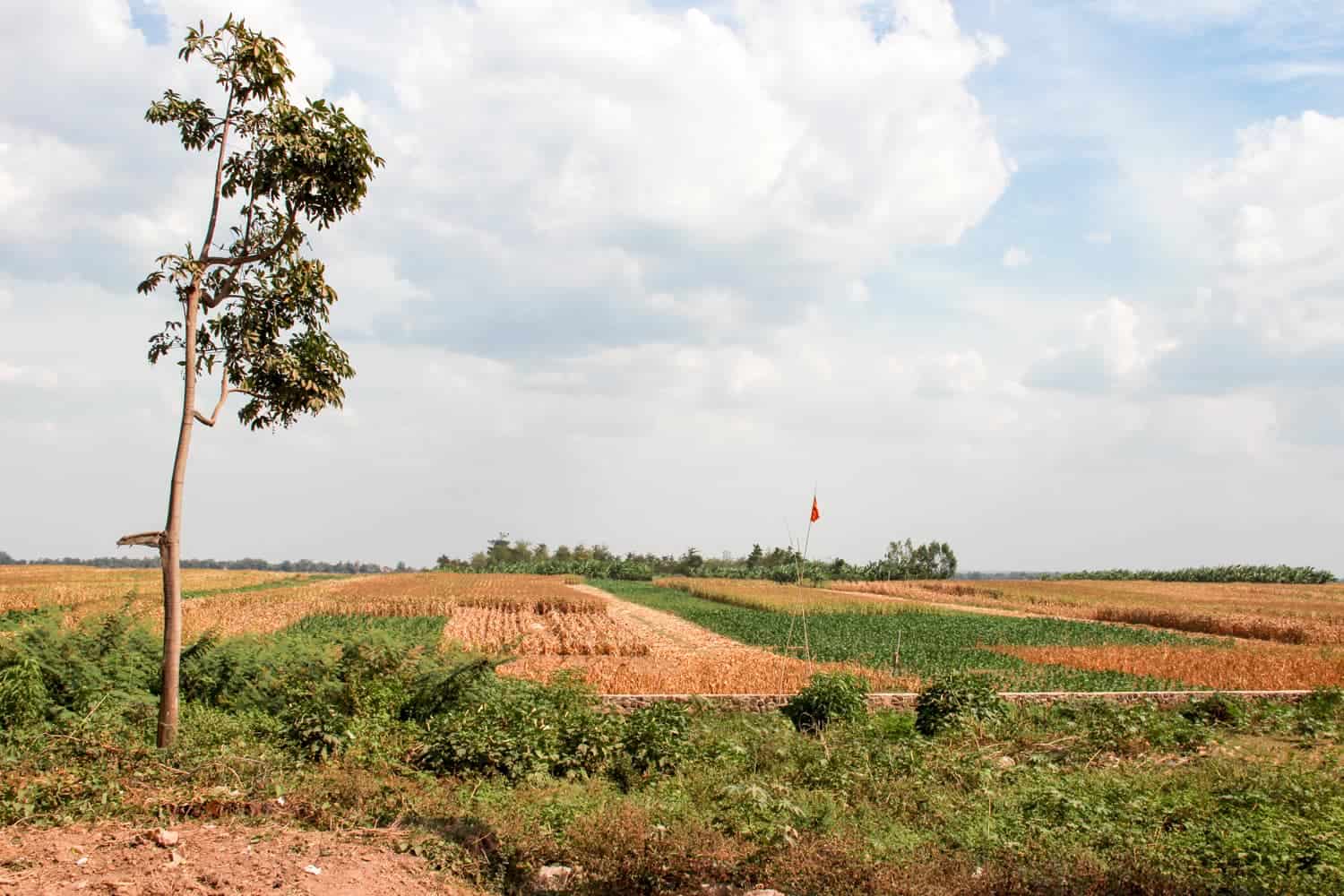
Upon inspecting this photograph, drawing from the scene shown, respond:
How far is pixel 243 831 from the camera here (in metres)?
6.68

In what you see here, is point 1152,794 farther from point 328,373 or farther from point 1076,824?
point 328,373

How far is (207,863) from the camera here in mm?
6023

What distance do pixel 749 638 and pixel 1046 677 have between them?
12562mm

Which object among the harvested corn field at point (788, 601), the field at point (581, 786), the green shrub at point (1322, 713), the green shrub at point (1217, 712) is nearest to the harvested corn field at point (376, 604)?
the harvested corn field at point (788, 601)

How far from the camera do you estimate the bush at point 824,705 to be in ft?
40.7

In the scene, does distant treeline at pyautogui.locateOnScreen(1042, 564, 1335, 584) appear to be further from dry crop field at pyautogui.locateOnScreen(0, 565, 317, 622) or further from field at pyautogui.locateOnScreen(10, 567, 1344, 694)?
dry crop field at pyautogui.locateOnScreen(0, 565, 317, 622)

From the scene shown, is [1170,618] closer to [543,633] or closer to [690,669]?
[543,633]

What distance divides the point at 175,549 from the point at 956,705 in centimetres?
1056

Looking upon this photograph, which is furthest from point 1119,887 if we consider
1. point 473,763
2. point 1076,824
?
point 473,763

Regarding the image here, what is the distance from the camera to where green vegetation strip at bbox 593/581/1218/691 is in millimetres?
18094

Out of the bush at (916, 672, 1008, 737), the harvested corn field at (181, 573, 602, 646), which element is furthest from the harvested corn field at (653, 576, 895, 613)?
the bush at (916, 672, 1008, 737)

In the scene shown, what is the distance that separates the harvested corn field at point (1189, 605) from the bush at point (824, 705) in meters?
27.9

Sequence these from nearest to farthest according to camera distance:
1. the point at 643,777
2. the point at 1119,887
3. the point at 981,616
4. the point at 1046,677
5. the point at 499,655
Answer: the point at 1119,887
the point at 643,777
the point at 499,655
the point at 1046,677
the point at 981,616

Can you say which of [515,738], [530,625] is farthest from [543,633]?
[515,738]
